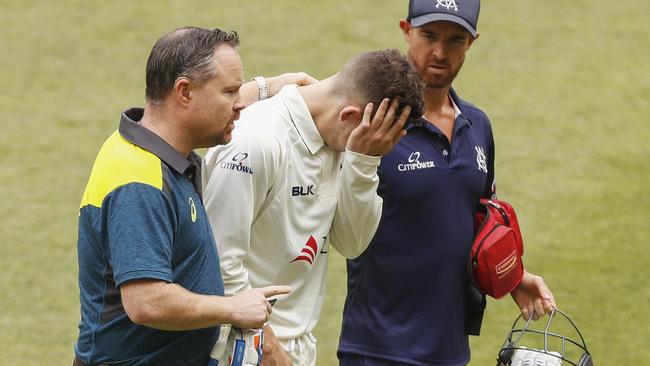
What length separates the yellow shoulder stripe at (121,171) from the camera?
9.86ft

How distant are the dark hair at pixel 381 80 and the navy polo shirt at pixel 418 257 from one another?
57 cm

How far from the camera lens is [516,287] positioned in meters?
4.42

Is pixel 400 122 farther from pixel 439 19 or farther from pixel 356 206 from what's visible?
pixel 439 19

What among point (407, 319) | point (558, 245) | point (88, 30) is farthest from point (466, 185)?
point (88, 30)

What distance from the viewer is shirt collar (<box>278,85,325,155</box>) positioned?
3.64m

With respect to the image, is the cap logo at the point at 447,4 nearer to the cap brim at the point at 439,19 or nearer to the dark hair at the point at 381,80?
the cap brim at the point at 439,19

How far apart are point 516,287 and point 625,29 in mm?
5642

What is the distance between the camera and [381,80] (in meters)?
3.56

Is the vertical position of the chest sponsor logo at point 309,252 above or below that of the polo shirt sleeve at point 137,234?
below

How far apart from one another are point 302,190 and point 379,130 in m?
0.30

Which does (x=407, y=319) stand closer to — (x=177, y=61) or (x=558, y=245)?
(x=177, y=61)

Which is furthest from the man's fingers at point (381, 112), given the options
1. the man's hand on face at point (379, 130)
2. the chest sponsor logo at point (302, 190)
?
the chest sponsor logo at point (302, 190)

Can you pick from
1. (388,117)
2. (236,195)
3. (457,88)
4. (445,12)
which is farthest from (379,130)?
(457,88)

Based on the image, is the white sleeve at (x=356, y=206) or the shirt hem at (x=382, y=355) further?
the shirt hem at (x=382, y=355)
